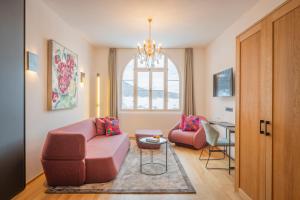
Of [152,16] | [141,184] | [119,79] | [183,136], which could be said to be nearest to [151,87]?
[119,79]

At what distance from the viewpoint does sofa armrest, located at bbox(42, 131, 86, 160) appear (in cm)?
272

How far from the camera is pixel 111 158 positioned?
2924mm

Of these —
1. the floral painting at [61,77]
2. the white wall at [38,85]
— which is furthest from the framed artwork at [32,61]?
the floral painting at [61,77]

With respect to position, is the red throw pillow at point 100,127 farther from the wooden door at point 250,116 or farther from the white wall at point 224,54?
the wooden door at point 250,116

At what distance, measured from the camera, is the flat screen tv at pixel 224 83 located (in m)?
4.21

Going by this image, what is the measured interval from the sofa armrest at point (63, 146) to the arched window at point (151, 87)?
A: 12.2ft

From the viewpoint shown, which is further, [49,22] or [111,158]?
[49,22]

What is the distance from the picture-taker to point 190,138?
16.0ft

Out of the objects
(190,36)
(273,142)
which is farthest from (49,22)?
(273,142)

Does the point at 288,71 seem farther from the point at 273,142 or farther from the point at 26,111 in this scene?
the point at 26,111

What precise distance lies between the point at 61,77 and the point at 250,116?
3.38 metres

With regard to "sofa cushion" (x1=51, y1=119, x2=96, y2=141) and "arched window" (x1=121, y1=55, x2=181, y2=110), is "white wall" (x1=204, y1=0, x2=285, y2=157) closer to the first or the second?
"arched window" (x1=121, y1=55, x2=181, y2=110)

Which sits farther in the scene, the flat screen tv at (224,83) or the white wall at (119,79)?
the white wall at (119,79)

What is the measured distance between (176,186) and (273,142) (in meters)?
1.48
